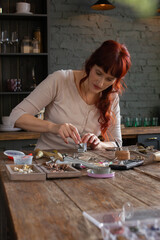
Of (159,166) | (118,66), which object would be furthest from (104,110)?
(159,166)

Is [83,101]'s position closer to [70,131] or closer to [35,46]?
[70,131]

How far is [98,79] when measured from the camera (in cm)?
248

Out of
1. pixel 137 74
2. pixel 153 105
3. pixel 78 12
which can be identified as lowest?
pixel 153 105

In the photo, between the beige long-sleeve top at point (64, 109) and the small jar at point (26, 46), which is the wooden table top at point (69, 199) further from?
the small jar at point (26, 46)

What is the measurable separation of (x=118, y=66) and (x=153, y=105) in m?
2.85

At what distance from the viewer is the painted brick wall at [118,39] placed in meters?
4.68

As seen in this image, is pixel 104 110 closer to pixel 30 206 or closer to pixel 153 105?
pixel 30 206

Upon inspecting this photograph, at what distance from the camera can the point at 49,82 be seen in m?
2.62

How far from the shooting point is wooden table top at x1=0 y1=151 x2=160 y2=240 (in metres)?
1.03

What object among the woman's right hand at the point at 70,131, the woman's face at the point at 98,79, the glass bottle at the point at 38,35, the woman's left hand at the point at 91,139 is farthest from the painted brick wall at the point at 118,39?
the woman's right hand at the point at 70,131

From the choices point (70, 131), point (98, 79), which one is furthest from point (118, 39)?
point (70, 131)

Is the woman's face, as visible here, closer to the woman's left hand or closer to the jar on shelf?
the woman's left hand

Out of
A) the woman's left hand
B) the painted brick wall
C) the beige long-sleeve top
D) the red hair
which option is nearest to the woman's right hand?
the woman's left hand

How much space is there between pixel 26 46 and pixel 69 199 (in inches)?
126
